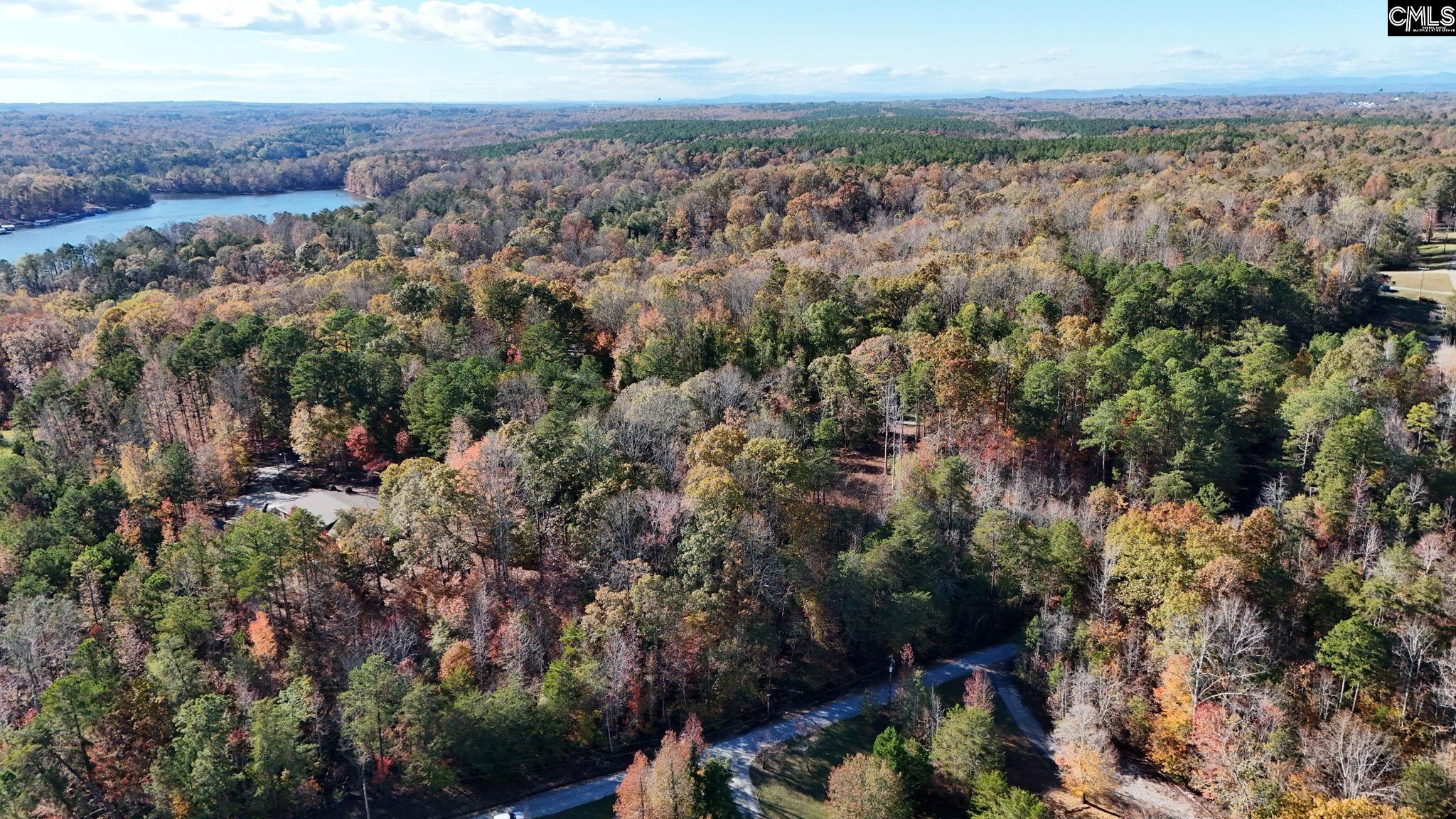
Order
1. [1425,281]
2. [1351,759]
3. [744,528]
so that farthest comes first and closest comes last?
1. [1425,281]
2. [744,528]
3. [1351,759]

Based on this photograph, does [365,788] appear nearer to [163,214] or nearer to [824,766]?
[824,766]

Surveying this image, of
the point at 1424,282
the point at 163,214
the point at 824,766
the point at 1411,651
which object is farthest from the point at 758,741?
the point at 163,214

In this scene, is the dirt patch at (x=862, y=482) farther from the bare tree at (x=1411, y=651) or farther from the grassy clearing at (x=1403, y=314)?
the grassy clearing at (x=1403, y=314)

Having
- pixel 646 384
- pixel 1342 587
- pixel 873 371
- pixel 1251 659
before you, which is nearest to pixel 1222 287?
pixel 873 371

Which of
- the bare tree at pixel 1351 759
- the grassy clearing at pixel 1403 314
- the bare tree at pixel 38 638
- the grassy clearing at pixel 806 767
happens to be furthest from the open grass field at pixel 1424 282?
the bare tree at pixel 38 638

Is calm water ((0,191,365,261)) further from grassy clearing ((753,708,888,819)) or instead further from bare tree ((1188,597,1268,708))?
bare tree ((1188,597,1268,708))

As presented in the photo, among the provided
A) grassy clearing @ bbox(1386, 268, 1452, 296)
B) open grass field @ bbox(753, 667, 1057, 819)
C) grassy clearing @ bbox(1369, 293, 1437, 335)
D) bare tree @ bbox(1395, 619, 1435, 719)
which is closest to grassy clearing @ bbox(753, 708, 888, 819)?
open grass field @ bbox(753, 667, 1057, 819)
